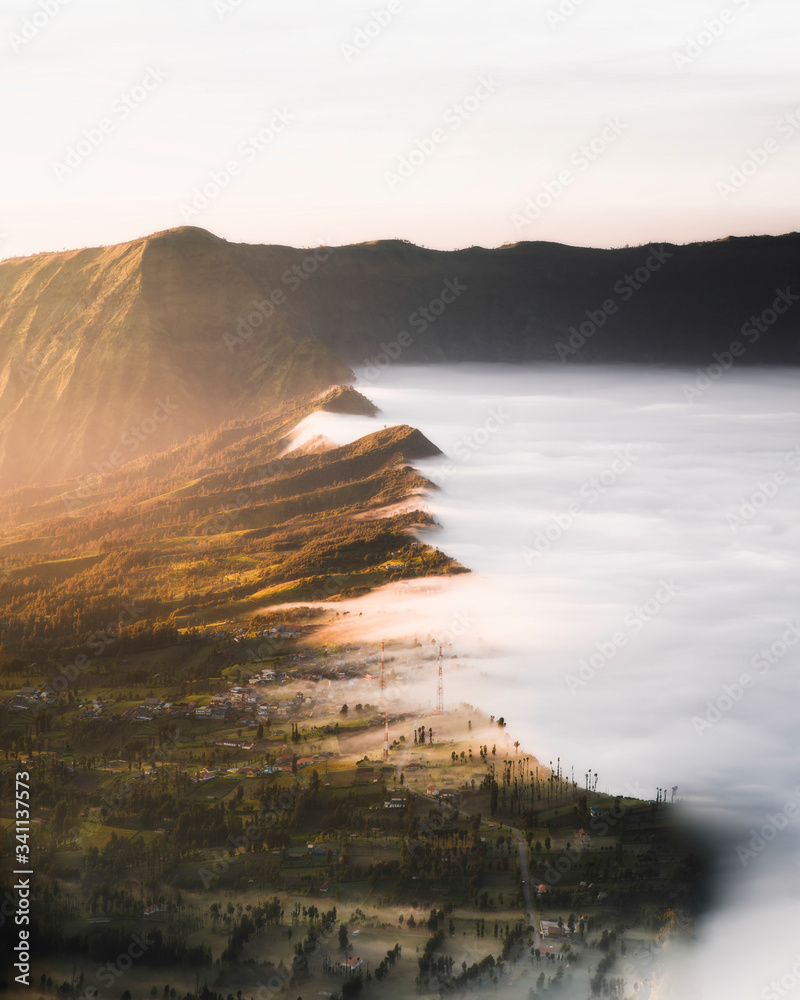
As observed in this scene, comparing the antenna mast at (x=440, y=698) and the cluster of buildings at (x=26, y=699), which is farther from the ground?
the antenna mast at (x=440, y=698)

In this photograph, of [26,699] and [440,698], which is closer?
[440,698]

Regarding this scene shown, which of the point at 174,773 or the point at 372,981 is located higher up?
the point at 174,773

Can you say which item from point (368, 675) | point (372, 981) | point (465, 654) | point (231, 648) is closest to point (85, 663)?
point (231, 648)

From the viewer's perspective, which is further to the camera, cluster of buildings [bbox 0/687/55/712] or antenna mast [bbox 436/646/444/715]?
cluster of buildings [bbox 0/687/55/712]

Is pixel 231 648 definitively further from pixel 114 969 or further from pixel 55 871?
pixel 114 969

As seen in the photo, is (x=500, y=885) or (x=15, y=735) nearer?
(x=500, y=885)

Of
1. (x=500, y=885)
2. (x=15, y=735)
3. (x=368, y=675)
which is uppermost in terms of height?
(x=368, y=675)

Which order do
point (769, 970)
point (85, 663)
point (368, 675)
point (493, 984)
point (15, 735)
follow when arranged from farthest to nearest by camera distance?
point (85, 663) → point (368, 675) → point (15, 735) → point (769, 970) → point (493, 984)

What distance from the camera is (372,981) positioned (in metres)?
100

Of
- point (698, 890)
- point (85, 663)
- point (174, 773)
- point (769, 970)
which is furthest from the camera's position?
point (85, 663)

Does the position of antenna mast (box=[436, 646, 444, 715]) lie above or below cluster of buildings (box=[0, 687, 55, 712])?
above

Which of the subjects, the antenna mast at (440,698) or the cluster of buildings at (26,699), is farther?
the cluster of buildings at (26,699)

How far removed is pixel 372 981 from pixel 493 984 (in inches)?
402

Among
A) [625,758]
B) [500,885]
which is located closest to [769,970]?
[500,885]
